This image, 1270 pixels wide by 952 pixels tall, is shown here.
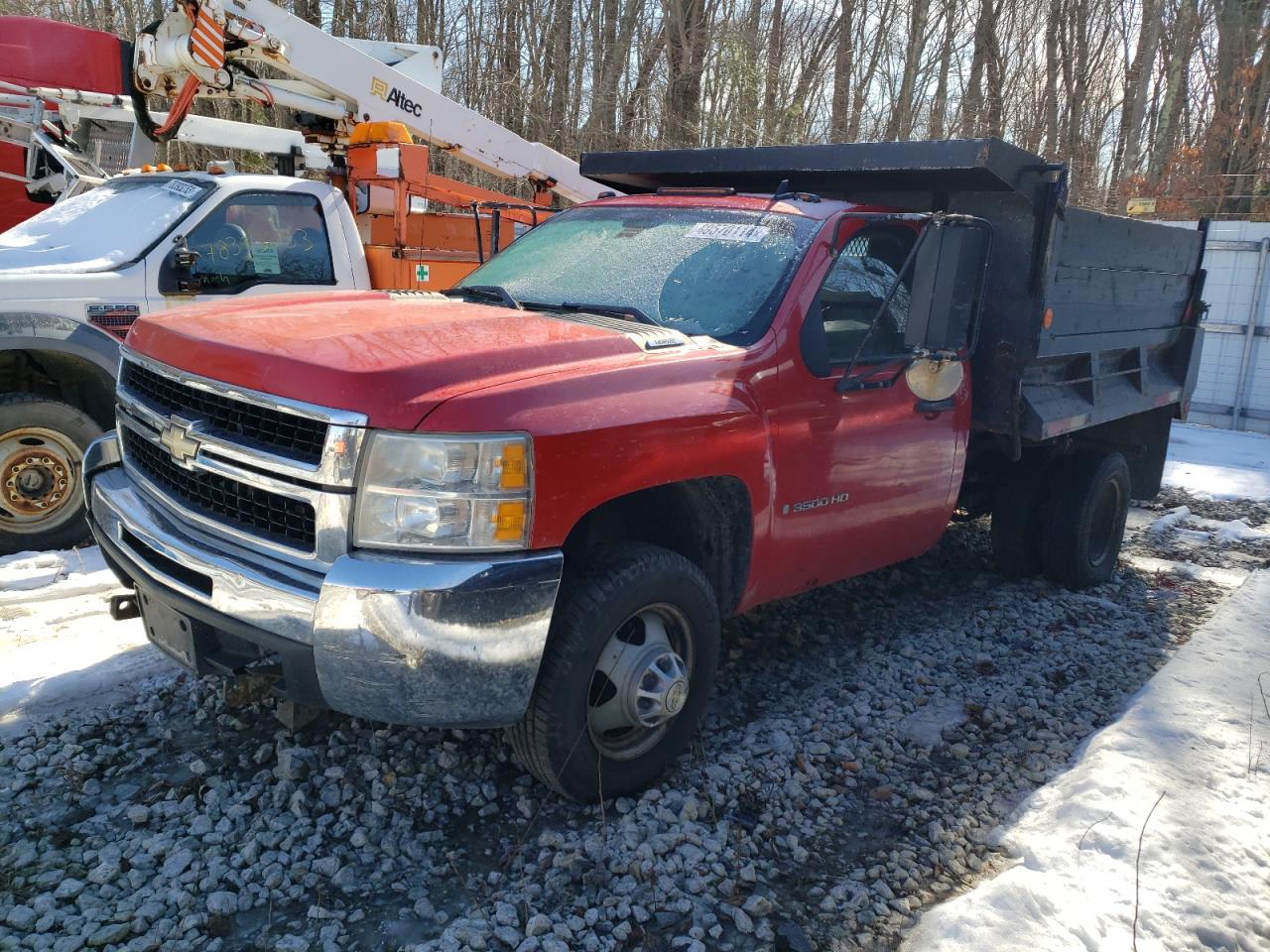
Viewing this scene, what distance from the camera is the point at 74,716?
370 centimetres

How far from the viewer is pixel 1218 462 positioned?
33.4 feet

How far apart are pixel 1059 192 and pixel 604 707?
328 centimetres

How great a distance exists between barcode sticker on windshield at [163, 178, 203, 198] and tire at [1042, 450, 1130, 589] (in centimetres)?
560

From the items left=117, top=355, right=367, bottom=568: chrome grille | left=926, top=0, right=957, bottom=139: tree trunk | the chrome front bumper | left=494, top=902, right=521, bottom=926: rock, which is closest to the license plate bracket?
the chrome front bumper

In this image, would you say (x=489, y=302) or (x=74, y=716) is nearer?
(x=74, y=716)

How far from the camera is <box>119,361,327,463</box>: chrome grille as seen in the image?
2799mm

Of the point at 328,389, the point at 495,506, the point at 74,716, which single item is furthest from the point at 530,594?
the point at 74,716

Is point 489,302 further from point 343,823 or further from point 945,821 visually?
point 945,821

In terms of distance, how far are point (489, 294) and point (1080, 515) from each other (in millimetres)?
3720

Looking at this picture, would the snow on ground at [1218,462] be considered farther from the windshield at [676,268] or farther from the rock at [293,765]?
the rock at [293,765]


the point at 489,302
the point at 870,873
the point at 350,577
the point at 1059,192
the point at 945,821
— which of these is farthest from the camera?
the point at 1059,192

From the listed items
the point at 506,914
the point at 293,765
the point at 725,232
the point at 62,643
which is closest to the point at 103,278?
the point at 62,643

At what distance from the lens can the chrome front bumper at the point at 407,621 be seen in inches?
104

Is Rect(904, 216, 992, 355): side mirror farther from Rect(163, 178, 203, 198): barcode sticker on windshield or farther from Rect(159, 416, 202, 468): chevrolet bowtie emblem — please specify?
Rect(163, 178, 203, 198): barcode sticker on windshield
